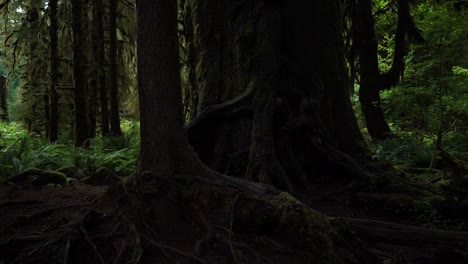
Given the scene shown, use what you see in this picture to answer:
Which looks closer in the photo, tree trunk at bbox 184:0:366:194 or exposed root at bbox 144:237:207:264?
exposed root at bbox 144:237:207:264

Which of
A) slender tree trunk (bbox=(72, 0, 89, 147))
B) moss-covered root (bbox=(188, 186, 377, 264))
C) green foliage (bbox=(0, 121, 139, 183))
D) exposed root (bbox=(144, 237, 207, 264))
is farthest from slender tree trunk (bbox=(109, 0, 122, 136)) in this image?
exposed root (bbox=(144, 237, 207, 264))

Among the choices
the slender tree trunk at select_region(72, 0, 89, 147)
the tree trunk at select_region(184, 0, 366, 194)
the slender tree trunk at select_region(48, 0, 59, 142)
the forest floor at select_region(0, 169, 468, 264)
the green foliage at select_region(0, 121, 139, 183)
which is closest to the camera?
the forest floor at select_region(0, 169, 468, 264)

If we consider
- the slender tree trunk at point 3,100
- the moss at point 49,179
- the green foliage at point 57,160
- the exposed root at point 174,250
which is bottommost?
the exposed root at point 174,250

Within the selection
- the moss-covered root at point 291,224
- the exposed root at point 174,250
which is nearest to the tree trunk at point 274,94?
the moss-covered root at point 291,224

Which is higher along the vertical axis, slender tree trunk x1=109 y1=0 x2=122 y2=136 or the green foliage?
slender tree trunk x1=109 y1=0 x2=122 y2=136

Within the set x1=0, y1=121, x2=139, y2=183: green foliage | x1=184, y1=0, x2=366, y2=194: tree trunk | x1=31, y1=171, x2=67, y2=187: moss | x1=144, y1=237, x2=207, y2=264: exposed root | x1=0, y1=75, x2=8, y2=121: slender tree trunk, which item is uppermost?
x1=0, y1=75, x2=8, y2=121: slender tree trunk

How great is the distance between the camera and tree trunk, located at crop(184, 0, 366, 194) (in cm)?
604

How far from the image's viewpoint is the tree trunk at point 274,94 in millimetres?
6035

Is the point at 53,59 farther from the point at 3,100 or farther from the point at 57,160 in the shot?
the point at 3,100

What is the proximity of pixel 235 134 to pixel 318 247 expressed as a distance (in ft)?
10.3

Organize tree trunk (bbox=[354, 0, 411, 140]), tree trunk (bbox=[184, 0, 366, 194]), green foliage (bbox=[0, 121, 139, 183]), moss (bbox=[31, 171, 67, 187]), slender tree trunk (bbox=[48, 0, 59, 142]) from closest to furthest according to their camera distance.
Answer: tree trunk (bbox=[184, 0, 366, 194]) → moss (bbox=[31, 171, 67, 187]) → green foliage (bbox=[0, 121, 139, 183]) → tree trunk (bbox=[354, 0, 411, 140]) → slender tree trunk (bbox=[48, 0, 59, 142])

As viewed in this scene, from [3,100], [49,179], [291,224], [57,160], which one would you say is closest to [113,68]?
A: [57,160]

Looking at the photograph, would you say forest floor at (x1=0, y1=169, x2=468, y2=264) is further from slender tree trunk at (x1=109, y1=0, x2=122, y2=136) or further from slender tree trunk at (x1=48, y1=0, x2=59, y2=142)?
slender tree trunk at (x1=48, y1=0, x2=59, y2=142)

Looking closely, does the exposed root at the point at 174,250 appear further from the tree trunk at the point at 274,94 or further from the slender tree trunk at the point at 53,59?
the slender tree trunk at the point at 53,59
